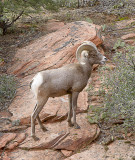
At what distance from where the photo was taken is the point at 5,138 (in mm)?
6004

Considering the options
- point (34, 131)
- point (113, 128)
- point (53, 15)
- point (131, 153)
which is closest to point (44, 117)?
point (34, 131)

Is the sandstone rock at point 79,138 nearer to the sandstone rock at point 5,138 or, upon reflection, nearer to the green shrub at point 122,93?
the green shrub at point 122,93

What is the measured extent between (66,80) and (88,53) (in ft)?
2.88

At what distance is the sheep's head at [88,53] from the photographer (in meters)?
6.04

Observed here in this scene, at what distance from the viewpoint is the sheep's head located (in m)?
6.04

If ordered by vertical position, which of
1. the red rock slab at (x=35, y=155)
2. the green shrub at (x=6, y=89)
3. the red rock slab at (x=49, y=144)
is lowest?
the red rock slab at (x=35, y=155)

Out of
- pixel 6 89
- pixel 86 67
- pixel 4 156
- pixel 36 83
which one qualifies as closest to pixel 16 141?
pixel 4 156

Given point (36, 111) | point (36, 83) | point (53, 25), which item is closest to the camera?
point (36, 83)

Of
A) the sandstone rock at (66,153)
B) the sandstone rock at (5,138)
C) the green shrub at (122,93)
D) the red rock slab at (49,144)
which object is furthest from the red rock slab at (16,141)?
the green shrub at (122,93)

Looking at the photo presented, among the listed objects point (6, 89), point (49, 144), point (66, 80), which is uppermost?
point (66, 80)

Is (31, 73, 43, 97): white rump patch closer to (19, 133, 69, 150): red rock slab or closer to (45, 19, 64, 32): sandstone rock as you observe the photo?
→ (19, 133, 69, 150): red rock slab

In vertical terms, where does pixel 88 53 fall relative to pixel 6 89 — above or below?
above

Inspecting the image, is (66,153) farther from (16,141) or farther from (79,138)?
(16,141)

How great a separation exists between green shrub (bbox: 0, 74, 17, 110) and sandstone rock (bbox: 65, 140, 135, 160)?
2.97 meters
